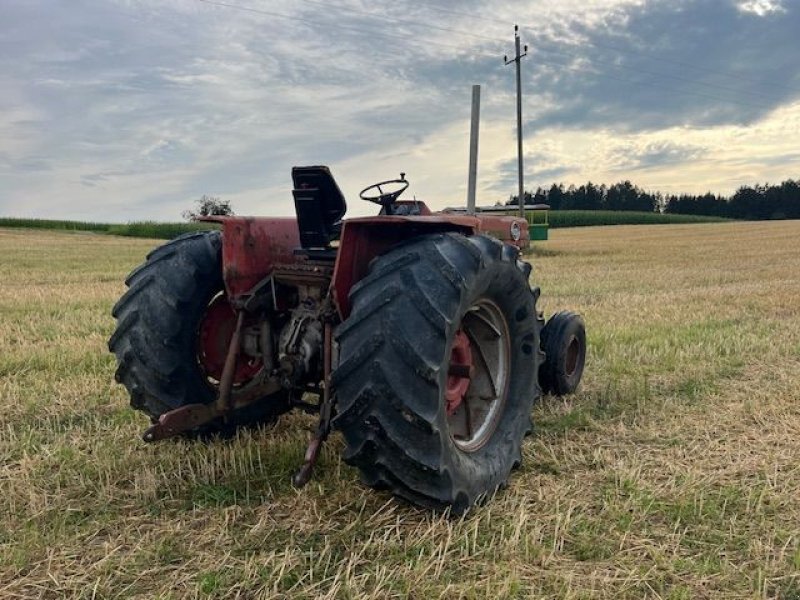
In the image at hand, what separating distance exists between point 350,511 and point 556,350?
223cm

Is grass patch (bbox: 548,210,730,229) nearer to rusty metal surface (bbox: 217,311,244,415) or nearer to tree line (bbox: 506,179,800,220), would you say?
tree line (bbox: 506,179,800,220)

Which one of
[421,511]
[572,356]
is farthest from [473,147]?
[421,511]

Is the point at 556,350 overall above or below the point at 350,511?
above

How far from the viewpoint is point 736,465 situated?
370 centimetres

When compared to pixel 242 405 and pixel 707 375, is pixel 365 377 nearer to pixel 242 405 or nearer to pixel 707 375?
pixel 242 405

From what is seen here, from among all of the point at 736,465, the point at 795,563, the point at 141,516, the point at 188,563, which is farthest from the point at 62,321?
the point at 795,563

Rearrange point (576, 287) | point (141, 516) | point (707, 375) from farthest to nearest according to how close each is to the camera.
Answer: point (576, 287), point (707, 375), point (141, 516)

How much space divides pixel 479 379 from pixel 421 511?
0.82 m

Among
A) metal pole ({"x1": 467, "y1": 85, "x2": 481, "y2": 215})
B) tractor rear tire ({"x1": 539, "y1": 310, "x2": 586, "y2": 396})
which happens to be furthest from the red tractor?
metal pole ({"x1": 467, "y1": 85, "x2": 481, "y2": 215})

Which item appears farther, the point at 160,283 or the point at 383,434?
the point at 160,283

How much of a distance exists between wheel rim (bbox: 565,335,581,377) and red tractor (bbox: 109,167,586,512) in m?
1.32

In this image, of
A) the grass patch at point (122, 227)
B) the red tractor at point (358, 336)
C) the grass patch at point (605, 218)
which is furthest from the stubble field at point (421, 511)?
the grass patch at point (605, 218)

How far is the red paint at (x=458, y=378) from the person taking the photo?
3438mm

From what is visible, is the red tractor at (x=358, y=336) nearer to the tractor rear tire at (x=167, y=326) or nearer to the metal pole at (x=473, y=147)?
the tractor rear tire at (x=167, y=326)
